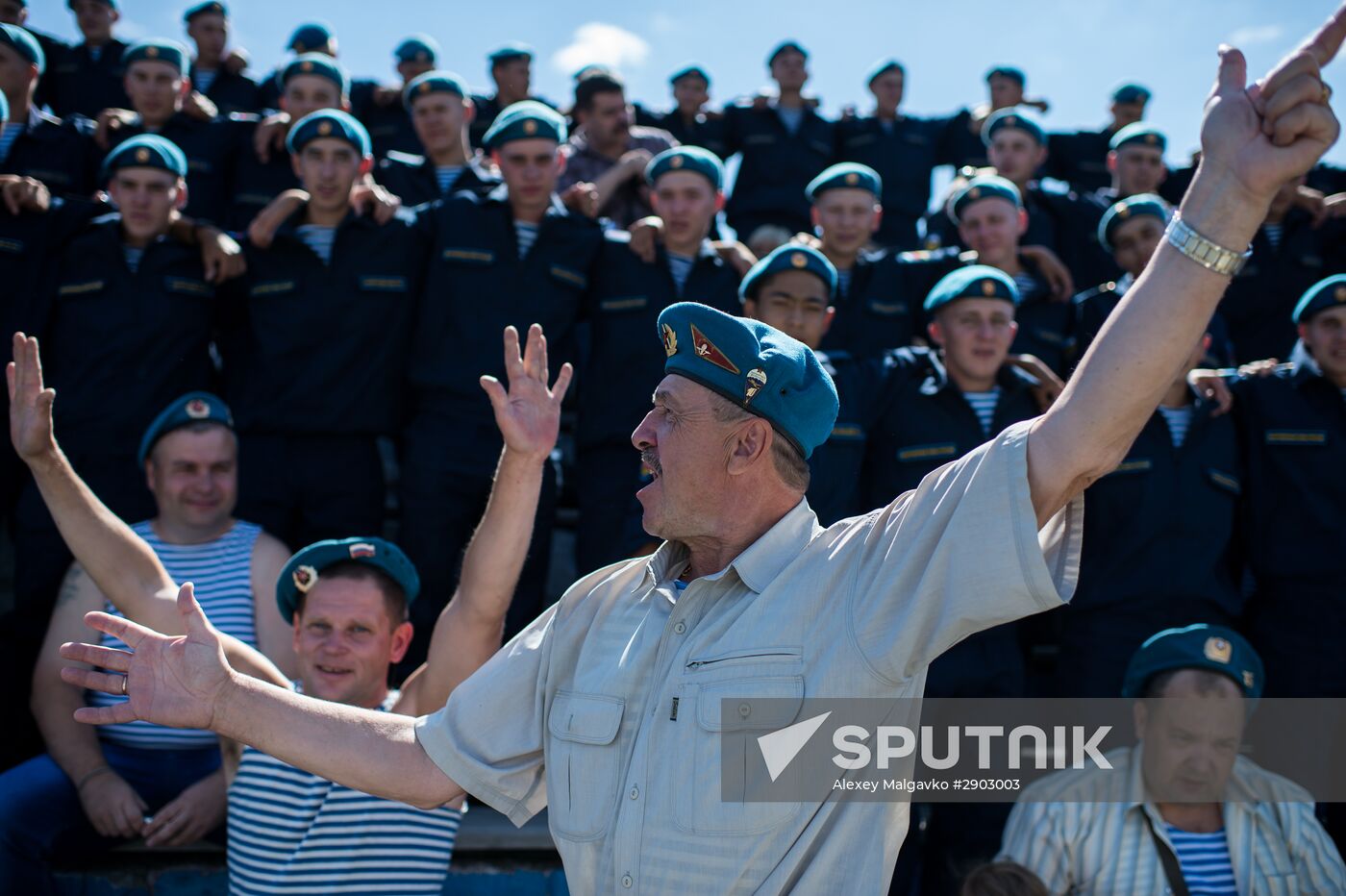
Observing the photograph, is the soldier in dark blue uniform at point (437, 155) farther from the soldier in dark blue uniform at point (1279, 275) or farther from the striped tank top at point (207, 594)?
the soldier in dark blue uniform at point (1279, 275)

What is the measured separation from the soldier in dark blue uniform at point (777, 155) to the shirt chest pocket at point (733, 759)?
615cm

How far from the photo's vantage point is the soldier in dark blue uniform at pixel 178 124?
21.2ft

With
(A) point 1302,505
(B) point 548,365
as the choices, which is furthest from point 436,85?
(A) point 1302,505

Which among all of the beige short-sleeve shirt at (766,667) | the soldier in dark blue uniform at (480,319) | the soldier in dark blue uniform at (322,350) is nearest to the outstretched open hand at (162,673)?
the beige short-sleeve shirt at (766,667)

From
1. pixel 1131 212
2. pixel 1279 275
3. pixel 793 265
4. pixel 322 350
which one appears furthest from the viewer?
pixel 1279 275

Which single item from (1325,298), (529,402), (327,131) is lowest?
(529,402)

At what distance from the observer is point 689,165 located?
532 centimetres

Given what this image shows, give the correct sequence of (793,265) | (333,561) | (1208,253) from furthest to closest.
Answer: (793,265)
(333,561)
(1208,253)

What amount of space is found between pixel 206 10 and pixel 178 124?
5.25 ft

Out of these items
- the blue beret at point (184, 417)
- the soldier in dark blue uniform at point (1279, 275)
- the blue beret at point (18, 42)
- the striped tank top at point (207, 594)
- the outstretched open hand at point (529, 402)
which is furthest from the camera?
the soldier in dark blue uniform at point (1279, 275)

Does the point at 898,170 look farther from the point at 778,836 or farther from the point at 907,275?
the point at 778,836

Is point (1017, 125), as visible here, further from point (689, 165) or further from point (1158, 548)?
point (1158, 548)

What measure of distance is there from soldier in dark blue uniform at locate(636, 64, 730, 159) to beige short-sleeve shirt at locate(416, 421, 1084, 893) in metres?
6.28

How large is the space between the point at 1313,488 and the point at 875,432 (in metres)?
1.70
